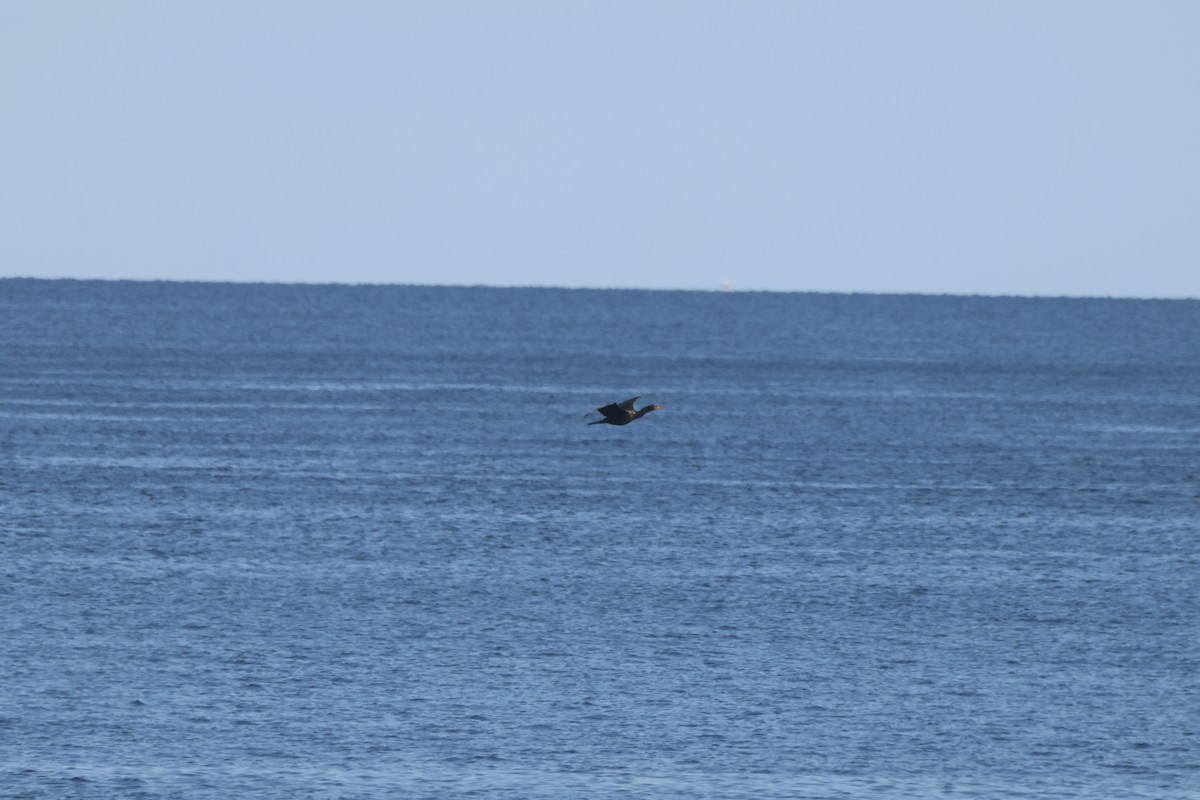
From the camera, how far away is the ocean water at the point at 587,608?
3625 cm

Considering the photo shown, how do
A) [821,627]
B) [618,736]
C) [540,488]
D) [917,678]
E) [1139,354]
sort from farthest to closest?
[1139,354] < [540,488] < [821,627] < [917,678] < [618,736]

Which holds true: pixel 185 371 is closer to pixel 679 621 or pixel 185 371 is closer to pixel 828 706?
pixel 679 621

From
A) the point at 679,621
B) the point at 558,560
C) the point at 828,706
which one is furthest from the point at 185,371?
the point at 828,706

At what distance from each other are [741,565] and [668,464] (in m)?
25.0

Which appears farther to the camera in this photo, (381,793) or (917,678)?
(917,678)

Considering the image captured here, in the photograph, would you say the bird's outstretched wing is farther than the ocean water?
No

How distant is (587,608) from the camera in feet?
160

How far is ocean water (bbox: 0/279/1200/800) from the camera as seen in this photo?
36250 millimetres

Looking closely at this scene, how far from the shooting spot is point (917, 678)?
42656 millimetres

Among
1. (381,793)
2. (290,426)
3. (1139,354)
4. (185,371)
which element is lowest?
(381,793)

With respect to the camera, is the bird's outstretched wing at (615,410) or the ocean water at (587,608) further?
the ocean water at (587,608)

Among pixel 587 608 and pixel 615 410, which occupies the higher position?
pixel 615 410

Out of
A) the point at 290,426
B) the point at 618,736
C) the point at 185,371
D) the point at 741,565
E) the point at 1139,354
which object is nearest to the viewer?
the point at 618,736

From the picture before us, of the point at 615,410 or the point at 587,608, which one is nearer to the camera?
the point at 615,410
